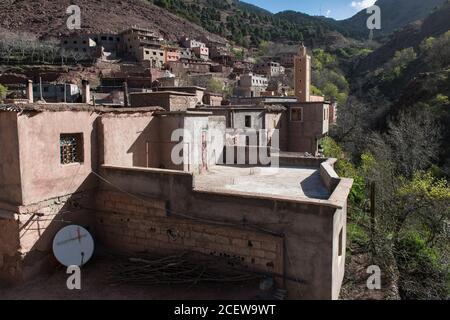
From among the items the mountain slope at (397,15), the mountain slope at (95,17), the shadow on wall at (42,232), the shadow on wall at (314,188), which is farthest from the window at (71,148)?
the mountain slope at (397,15)

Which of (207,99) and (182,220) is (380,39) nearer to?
(207,99)

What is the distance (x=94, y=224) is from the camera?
34.1 feet

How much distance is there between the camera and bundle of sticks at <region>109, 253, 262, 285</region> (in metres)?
8.41

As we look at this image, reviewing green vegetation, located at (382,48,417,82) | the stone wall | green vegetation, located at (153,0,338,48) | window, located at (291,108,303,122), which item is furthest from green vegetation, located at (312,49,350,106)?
the stone wall

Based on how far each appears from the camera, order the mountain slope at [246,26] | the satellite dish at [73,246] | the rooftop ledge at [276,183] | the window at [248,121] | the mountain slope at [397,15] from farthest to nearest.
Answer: the mountain slope at [397,15] → the mountain slope at [246,26] → the window at [248,121] → the satellite dish at [73,246] → the rooftop ledge at [276,183]

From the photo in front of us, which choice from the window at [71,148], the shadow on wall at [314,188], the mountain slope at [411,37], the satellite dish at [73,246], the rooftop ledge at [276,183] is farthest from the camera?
the mountain slope at [411,37]

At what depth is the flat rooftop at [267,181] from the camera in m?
10.0

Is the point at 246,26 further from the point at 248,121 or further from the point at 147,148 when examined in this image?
the point at 147,148

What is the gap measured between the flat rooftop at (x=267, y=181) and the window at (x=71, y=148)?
10.6 ft

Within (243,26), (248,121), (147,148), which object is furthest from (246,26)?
(147,148)

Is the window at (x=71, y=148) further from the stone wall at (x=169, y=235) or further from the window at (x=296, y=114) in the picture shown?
the window at (x=296, y=114)

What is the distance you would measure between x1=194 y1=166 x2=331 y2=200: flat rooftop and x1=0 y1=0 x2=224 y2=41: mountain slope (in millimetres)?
89178

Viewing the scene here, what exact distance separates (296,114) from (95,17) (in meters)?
92.7

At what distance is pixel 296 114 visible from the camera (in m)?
26.8
